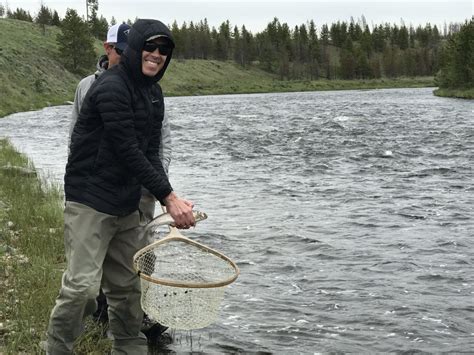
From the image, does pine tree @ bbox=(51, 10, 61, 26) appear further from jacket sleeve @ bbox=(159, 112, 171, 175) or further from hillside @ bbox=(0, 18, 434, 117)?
jacket sleeve @ bbox=(159, 112, 171, 175)

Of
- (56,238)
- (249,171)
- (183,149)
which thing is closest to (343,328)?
(56,238)

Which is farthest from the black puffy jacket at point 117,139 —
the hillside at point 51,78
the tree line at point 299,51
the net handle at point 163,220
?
the tree line at point 299,51

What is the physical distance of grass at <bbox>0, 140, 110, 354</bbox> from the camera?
5129 millimetres

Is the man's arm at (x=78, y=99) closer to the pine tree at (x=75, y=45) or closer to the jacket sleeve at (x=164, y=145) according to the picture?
the jacket sleeve at (x=164, y=145)

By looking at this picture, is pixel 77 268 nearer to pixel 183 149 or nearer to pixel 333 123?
pixel 183 149

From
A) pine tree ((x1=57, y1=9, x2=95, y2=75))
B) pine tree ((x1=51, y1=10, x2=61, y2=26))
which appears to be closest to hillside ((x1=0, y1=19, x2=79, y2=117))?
pine tree ((x1=57, y1=9, x2=95, y2=75))

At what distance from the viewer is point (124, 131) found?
4.13 meters

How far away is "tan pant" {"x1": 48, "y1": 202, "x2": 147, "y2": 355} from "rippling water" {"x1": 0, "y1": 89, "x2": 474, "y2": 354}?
1.37 m

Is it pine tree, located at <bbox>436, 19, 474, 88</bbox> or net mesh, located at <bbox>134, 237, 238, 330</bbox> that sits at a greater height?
pine tree, located at <bbox>436, 19, 474, 88</bbox>

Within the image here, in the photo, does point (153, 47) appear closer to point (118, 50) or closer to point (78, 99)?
point (118, 50)

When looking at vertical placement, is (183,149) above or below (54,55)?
below

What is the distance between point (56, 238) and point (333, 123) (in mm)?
25596

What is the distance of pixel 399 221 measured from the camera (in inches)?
454

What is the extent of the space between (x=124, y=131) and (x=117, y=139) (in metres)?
0.07
